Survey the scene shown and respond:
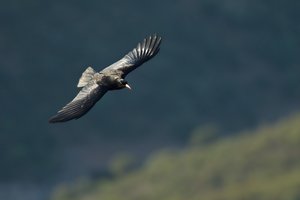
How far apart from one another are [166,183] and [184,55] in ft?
110

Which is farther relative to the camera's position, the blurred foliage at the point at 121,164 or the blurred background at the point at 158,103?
the blurred foliage at the point at 121,164

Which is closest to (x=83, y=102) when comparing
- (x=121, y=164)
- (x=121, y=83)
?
(x=121, y=83)

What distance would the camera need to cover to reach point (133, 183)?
64.6 meters

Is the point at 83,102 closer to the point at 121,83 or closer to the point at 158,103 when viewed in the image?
the point at 121,83

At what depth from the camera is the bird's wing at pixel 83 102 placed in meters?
24.9

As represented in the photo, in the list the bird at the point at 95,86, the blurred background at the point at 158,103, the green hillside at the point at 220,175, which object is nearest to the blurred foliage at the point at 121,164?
the blurred background at the point at 158,103

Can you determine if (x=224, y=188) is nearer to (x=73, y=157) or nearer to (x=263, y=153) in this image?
(x=263, y=153)

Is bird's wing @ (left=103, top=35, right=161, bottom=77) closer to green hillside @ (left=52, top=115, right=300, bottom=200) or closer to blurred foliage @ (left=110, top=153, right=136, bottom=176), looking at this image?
green hillside @ (left=52, top=115, right=300, bottom=200)

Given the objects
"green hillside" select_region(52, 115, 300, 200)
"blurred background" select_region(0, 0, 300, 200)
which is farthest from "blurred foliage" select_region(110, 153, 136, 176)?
"green hillside" select_region(52, 115, 300, 200)

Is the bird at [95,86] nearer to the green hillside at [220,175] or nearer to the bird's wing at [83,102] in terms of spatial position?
the bird's wing at [83,102]

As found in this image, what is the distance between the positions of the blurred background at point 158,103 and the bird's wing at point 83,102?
2919 centimetres

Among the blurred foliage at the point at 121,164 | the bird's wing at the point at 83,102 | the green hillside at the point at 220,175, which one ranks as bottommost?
the bird's wing at the point at 83,102

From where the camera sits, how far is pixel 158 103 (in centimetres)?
8800

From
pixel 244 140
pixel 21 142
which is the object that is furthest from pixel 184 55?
pixel 244 140
